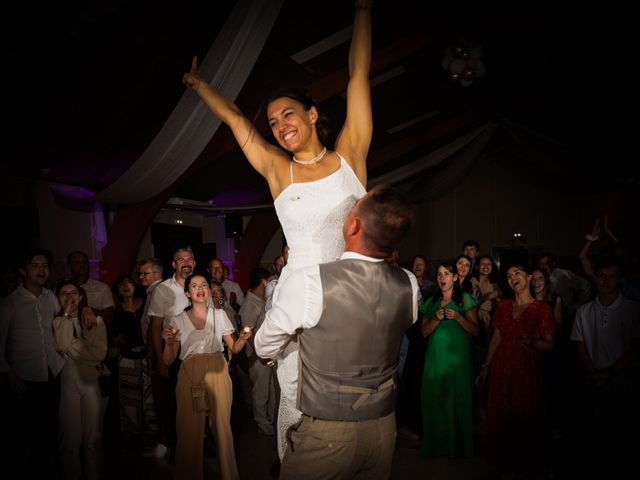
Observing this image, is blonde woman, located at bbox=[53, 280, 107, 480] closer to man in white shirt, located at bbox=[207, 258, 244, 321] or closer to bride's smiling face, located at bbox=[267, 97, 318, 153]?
man in white shirt, located at bbox=[207, 258, 244, 321]

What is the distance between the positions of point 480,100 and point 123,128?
19.1ft

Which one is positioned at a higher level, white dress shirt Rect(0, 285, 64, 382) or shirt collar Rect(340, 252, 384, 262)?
shirt collar Rect(340, 252, 384, 262)

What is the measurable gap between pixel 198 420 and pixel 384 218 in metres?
2.24

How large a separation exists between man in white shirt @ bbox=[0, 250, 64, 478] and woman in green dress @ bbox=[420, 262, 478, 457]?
9.08ft

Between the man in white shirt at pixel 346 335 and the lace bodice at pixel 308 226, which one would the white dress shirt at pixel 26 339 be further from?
the man in white shirt at pixel 346 335

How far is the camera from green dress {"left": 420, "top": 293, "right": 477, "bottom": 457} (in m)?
3.25

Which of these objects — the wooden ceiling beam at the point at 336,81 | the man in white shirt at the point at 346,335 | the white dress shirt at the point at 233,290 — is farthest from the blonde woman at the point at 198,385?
the wooden ceiling beam at the point at 336,81

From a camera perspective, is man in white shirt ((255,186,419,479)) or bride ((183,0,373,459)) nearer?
man in white shirt ((255,186,419,479))

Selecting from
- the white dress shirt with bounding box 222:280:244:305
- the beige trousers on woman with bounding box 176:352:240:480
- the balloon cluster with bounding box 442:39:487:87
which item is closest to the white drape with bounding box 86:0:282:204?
the white dress shirt with bounding box 222:280:244:305

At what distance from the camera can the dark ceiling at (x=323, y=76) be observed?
3150 millimetres

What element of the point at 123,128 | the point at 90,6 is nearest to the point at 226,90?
the point at 90,6

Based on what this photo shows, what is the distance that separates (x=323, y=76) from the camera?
209 inches

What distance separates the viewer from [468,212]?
10.7 m

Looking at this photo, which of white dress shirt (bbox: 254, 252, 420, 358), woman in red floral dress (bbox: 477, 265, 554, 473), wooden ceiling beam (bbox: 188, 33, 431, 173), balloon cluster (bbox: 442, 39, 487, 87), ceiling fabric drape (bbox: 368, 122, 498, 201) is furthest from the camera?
ceiling fabric drape (bbox: 368, 122, 498, 201)
